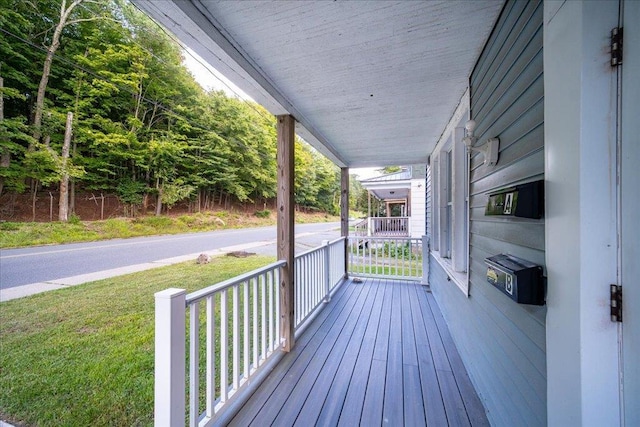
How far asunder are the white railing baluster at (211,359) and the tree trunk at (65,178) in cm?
1136

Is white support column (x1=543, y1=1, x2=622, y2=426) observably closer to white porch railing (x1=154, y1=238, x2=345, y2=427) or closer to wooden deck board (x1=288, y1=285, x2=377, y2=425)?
wooden deck board (x1=288, y1=285, x2=377, y2=425)

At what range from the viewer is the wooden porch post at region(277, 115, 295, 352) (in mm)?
2361

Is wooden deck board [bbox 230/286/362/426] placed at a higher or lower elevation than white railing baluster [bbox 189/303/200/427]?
lower

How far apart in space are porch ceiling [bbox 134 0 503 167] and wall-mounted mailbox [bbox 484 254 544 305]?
1.35 meters

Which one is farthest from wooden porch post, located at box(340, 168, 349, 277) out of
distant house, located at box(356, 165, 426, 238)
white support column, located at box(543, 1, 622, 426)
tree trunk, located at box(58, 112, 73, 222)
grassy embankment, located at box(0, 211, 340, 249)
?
tree trunk, located at box(58, 112, 73, 222)

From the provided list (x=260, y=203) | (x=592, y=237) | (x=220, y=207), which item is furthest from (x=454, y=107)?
(x=260, y=203)

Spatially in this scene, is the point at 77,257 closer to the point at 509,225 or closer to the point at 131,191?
the point at 131,191

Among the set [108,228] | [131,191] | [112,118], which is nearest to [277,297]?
[108,228]

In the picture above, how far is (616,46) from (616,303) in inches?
29.0

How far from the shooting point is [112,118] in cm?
1048

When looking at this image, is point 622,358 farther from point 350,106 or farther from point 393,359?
point 350,106

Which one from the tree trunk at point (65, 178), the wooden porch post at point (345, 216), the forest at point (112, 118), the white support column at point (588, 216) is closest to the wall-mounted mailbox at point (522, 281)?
the white support column at point (588, 216)

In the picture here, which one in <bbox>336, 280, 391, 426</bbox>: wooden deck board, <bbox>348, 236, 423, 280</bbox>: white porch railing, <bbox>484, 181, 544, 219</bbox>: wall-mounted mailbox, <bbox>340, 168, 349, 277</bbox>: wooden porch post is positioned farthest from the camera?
<bbox>340, 168, 349, 277</bbox>: wooden porch post

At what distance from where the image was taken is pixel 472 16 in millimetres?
1331
